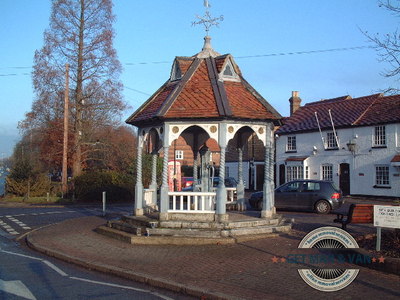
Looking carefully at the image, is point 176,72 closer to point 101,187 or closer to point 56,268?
point 56,268

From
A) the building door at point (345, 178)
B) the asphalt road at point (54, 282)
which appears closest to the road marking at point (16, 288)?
the asphalt road at point (54, 282)

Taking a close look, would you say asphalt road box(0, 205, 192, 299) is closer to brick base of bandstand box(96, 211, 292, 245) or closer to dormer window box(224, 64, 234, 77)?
brick base of bandstand box(96, 211, 292, 245)

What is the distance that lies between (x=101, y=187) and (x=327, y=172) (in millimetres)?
18215

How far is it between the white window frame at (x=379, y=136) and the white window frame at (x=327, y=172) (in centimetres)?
428

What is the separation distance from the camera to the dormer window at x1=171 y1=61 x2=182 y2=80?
49.2ft

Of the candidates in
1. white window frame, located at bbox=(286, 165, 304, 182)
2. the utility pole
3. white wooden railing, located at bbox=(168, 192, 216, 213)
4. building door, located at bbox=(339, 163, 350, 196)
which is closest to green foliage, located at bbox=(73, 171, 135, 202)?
the utility pole

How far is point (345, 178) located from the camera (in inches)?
1310

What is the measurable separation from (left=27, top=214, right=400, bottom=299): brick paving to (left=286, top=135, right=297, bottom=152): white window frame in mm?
24615

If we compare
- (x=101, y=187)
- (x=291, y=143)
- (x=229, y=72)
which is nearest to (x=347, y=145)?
(x=291, y=143)

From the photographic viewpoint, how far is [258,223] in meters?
13.2

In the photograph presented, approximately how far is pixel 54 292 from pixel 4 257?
14.1 ft

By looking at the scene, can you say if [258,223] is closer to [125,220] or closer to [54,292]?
[125,220]

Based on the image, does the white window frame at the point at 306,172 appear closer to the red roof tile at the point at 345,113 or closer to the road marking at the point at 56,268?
the red roof tile at the point at 345,113

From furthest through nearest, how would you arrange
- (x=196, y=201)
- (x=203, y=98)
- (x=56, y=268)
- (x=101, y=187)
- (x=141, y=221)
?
(x=101, y=187)
(x=203, y=98)
(x=141, y=221)
(x=196, y=201)
(x=56, y=268)
